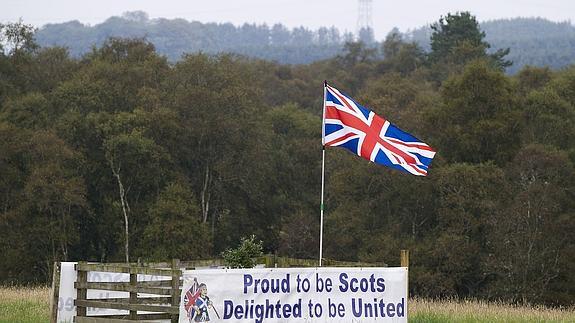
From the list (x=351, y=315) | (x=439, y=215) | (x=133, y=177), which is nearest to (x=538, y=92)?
(x=439, y=215)

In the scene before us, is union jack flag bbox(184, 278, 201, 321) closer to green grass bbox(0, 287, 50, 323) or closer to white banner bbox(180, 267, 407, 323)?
white banner bbox(180, 267, 407, 323)

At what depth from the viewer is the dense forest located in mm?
53469

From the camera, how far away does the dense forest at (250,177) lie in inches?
2105

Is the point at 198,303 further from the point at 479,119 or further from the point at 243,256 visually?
the point at 479,119

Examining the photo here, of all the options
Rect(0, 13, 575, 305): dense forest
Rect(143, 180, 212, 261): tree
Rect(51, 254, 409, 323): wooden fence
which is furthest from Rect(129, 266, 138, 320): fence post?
Rect(143, 180, 212, 261): tree

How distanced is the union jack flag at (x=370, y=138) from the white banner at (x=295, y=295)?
297 centimetres

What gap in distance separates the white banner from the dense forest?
34.9 m

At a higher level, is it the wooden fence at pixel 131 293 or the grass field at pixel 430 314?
the wooden fence at pixel 131 293

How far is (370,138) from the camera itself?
65.8 feet

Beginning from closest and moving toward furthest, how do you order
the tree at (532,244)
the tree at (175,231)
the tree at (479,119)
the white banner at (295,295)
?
the white banner at (295,295) → the tree at (532,244) → the tree at (175,231) → the tree at (479,119)

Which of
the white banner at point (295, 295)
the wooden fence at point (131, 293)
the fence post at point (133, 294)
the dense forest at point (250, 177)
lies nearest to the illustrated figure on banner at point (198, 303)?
the white banner at point (295, 295)

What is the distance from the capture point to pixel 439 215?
55.8 m

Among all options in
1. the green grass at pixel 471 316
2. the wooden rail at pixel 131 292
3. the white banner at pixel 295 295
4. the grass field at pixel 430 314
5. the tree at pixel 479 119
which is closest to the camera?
the white banner at pixel 295 295

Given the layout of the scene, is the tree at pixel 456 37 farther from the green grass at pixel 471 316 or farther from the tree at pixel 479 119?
the green grass at pixel 471 316
